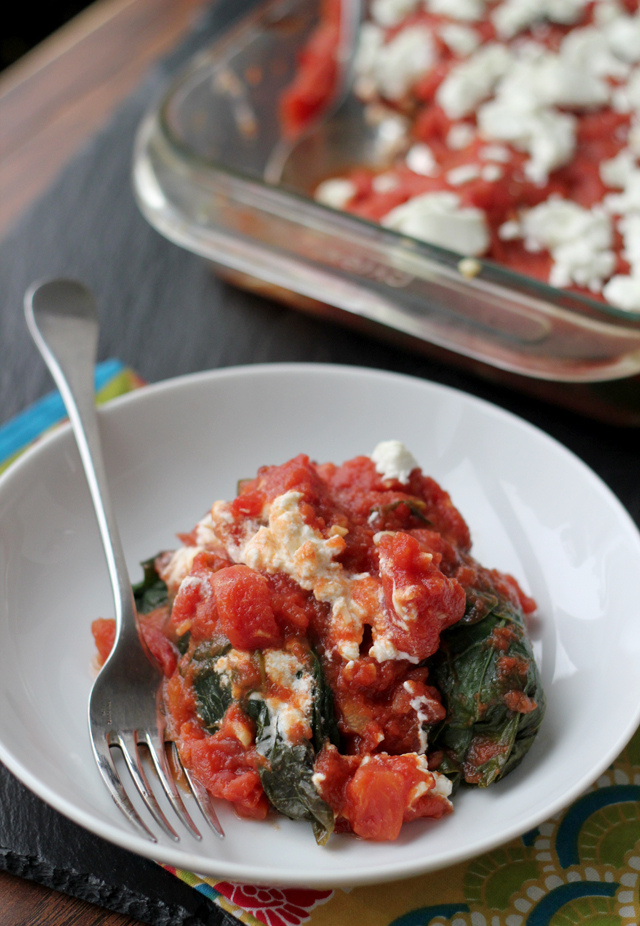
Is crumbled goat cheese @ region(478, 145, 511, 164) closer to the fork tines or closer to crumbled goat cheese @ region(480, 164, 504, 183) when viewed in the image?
crumbled goat cheese @ region(480, 164, 504, 183)

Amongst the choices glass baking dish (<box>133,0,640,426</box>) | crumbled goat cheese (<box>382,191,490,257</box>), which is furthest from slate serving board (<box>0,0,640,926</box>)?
crumbled goat cheese (<box>382,191,490,257</box>)

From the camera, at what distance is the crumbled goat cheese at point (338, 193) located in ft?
12.5

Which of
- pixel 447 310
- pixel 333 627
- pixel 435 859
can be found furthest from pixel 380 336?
pixel 435 859

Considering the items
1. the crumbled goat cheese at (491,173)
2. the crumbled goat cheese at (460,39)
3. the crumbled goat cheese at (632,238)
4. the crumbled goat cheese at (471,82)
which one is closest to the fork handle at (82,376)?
the crumbled goat cheese at (491,173)

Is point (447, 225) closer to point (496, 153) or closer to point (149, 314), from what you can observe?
point (496, 153)

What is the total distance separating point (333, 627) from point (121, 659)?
0.52m

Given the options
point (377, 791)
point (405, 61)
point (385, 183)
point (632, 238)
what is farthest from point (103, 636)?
point (405, 61)

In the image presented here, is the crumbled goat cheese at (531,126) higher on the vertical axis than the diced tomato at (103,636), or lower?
lower

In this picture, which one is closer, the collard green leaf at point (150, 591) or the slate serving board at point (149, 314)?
the collard green leaf at point (150, 591)

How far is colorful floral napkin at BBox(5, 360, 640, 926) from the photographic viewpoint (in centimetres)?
192

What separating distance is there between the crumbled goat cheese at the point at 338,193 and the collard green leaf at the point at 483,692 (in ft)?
7.45

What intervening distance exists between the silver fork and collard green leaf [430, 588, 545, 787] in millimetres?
558

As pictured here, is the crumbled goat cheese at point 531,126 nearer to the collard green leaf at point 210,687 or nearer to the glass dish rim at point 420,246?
the glass dish rim at point 420,246

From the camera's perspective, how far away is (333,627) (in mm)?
1986
